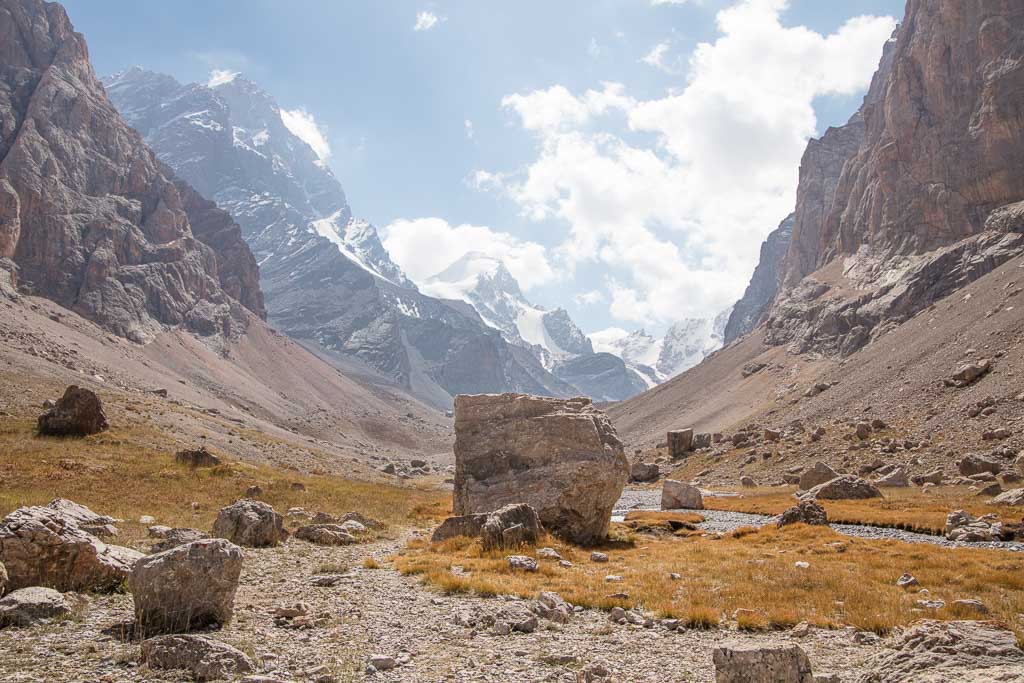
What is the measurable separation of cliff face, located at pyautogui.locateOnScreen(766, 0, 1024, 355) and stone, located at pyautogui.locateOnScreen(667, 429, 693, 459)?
6481 cm

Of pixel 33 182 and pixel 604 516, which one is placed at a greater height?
pixel 33 182

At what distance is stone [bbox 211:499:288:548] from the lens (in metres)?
24.5

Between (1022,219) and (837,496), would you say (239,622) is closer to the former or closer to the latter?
(837,496)

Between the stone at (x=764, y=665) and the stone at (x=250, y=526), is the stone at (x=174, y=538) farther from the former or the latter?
the stone at (x=764, y=665)

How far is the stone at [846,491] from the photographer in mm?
48500

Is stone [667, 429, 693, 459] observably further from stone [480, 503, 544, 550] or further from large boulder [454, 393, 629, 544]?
stone [480, 503, 544, 550]

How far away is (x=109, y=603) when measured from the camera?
14.4 metres

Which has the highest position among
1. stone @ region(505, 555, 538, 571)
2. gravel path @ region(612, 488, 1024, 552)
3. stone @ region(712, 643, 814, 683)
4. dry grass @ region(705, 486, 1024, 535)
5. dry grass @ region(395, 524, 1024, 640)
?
stone @ region(712, 643, 814, 683)

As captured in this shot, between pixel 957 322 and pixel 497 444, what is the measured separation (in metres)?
102

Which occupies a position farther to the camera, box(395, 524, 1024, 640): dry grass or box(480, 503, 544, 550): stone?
box(480, 503, 544, 550): stone

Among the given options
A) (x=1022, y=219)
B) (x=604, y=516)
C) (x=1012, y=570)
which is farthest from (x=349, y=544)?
(x=1022, y=219)

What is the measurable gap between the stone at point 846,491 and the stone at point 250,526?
41.3 meters

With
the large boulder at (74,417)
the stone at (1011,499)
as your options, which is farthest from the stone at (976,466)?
the large boulder at (74,417)

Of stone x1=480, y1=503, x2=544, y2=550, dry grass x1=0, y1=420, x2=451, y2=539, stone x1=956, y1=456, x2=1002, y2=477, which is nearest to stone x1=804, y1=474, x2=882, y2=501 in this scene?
stone x1=956, y1=456, x2=1002, y2=477
